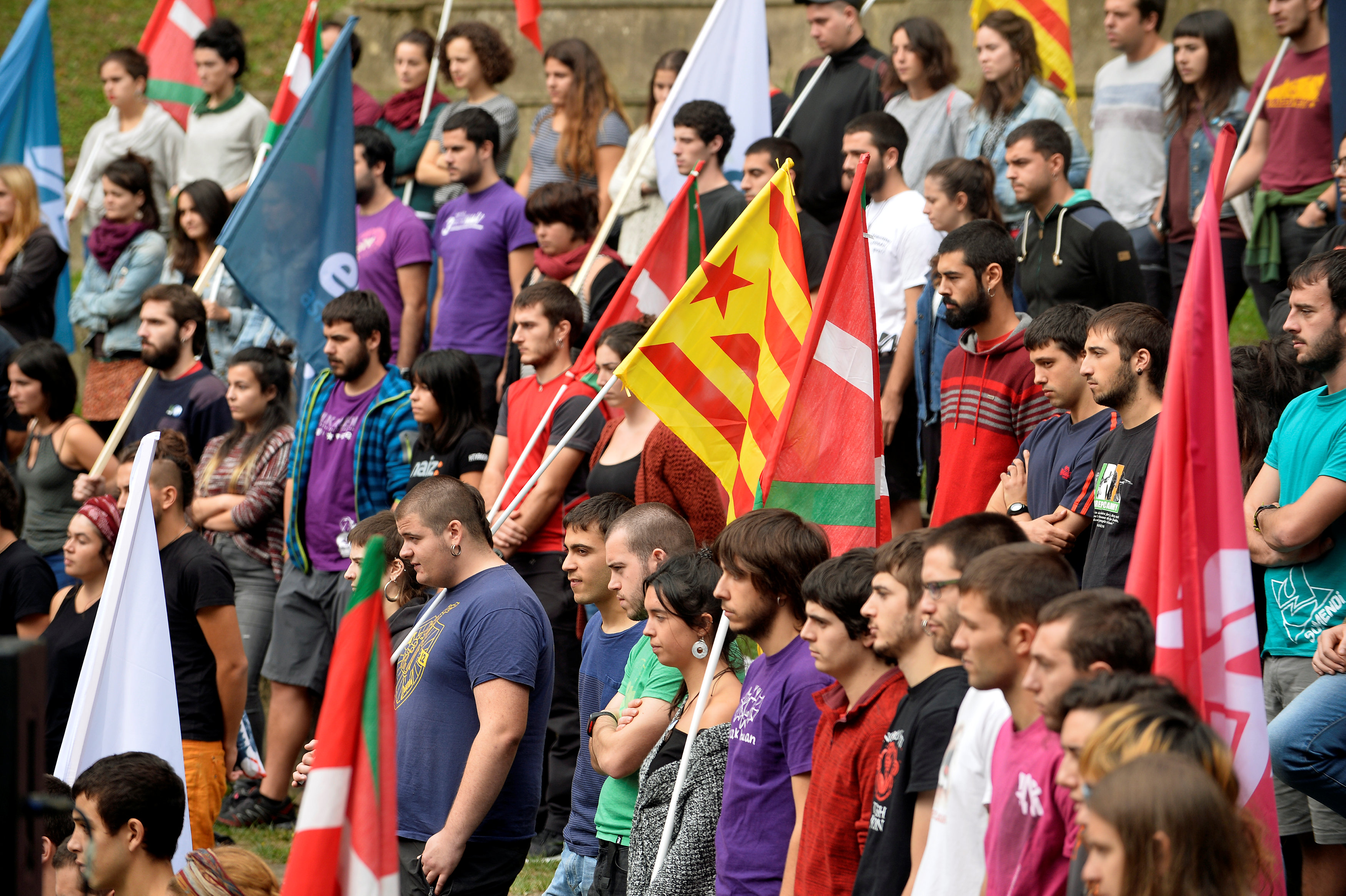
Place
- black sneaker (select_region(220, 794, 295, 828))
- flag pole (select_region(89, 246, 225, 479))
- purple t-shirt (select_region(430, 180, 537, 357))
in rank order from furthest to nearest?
purple t-shirt (select_region(430, 180, 537, 357)) → flag pole (select_region(89, 246, 225, 479)) → black sneaker (select_region(220, 794, 295, 828))

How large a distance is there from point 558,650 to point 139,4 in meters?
14.6

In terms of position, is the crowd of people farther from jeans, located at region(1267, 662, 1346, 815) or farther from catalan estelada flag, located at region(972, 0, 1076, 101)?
catalan estelada flag, located at region(972, 0, 1076, 101)

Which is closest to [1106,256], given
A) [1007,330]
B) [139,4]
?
[1007,330]

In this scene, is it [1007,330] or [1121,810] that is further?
[1007,330]

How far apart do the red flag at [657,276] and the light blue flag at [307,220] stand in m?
2.20

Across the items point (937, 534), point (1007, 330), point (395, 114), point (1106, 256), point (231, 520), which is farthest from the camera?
point (395, 114)

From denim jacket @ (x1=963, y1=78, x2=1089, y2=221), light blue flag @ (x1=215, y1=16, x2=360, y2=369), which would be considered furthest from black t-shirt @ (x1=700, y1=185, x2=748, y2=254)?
light blue flag @ (x1=215, y1=16, x2=360, y2=369)

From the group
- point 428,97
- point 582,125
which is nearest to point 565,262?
point 582,125

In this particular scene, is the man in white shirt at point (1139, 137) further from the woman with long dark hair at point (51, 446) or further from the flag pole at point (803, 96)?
the woman with long dark hair at point (51, 446)

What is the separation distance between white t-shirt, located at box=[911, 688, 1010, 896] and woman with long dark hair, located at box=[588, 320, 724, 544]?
9.63ft

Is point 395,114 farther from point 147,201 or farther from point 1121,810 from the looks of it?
point 1121,810

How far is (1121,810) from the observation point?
2.84 meters

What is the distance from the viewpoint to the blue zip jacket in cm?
802

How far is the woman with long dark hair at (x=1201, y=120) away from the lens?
A: 871 cm
